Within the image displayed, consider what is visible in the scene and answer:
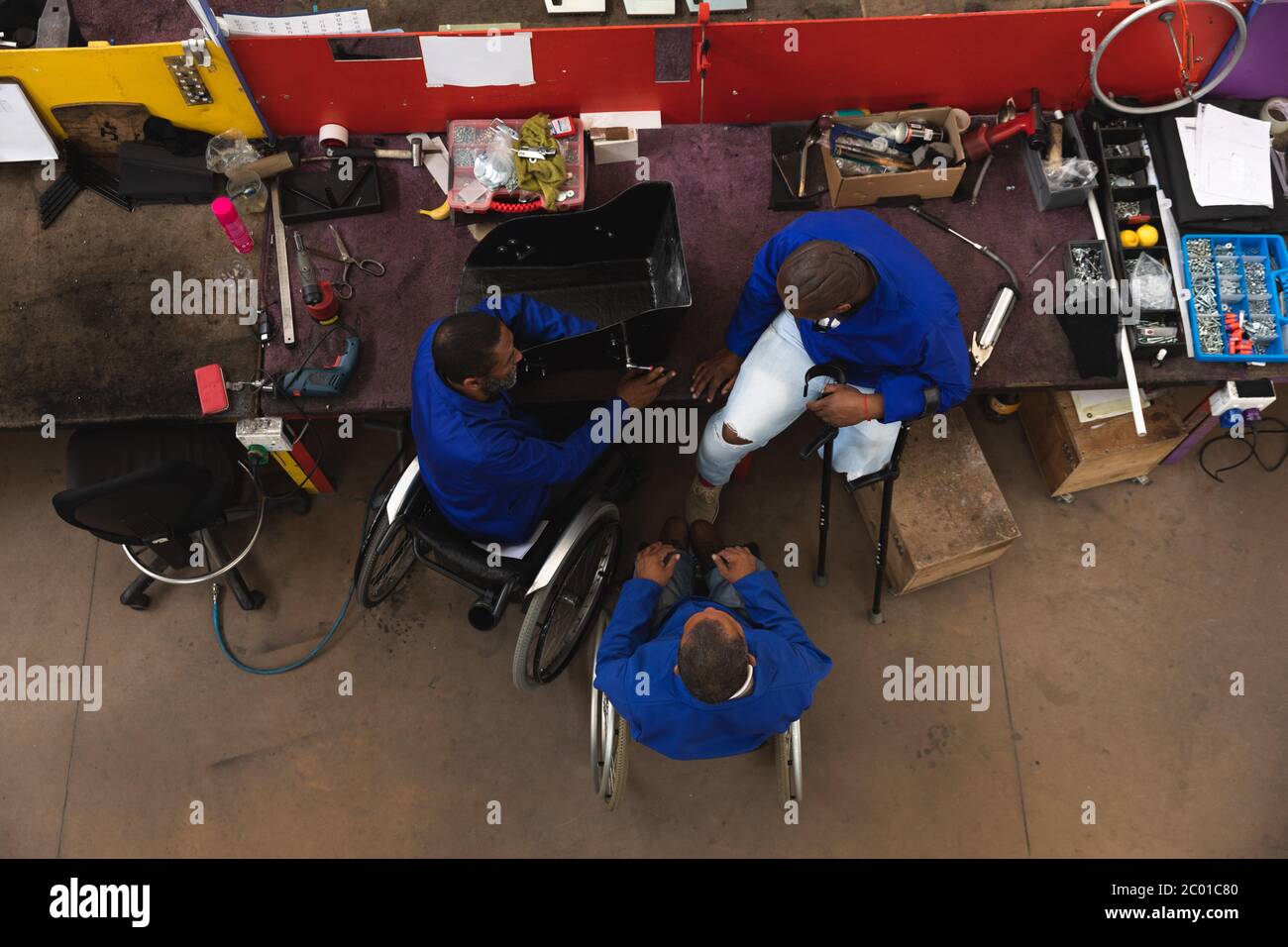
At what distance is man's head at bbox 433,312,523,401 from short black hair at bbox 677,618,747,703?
86 centimetres

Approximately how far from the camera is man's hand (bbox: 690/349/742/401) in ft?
8.39

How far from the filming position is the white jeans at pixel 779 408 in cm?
256

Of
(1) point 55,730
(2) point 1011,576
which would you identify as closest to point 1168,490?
(2) point 1011,576

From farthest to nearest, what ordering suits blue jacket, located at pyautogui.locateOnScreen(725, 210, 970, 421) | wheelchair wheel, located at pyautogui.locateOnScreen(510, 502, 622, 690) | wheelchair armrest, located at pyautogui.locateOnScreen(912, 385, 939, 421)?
1. wheelchair wheel, located at pyautogui.locateOnScreen(510, 502, 622, 690)
2. wheelchair armrest, located at pyautogui.locateOnScreen(912, 385, 939, 421)
3. blue jacket, located at pyautogui.locateOnScreen(725, 210, 970, 421)

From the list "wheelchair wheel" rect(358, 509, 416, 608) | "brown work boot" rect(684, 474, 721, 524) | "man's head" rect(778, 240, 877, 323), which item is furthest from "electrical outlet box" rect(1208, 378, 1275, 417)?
"wheelchair wheel" rect(358, 509, 416, 608)

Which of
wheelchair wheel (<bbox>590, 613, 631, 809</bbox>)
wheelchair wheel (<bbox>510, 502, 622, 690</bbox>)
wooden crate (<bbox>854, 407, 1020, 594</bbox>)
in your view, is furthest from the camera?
wooden crate (<bbox>854, 407, 1020, 594</bbox>)

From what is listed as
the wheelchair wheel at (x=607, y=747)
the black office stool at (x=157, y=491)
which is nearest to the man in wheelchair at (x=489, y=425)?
the wheelchair wheel at (x=607, y=747)

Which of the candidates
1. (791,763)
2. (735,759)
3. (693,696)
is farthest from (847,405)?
(735,759)

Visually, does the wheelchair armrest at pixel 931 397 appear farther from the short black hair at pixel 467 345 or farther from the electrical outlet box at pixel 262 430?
the electrical outlet box at pixel 262 430

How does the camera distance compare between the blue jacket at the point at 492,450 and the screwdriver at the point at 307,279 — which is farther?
the screwdriver at the point at 307,279

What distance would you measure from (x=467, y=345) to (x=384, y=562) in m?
1.10

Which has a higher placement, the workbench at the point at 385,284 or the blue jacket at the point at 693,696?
the workbench at the point at 385,284

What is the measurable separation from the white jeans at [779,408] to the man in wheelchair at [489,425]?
26 cm

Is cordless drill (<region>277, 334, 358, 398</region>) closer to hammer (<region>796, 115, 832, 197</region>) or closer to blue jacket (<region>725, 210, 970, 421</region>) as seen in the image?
blue jacket (<region>725, 210, 970, 421</region>)
